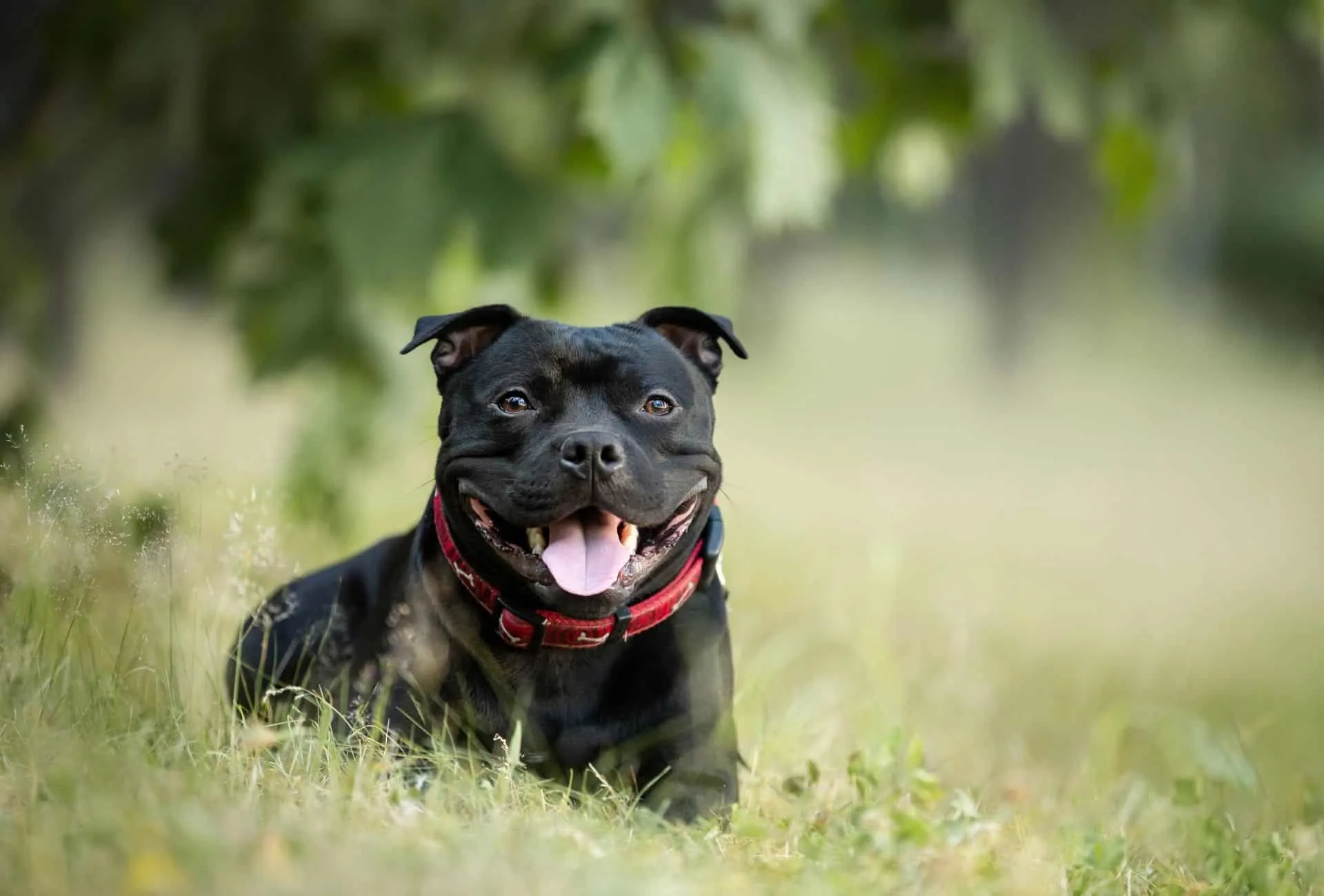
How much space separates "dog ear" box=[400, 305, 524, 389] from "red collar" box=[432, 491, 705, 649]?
0.44m

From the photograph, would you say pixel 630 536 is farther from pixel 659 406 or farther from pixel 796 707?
pixel 796 707

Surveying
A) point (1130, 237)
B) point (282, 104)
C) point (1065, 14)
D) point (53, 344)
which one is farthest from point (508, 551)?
point (1130, 237)

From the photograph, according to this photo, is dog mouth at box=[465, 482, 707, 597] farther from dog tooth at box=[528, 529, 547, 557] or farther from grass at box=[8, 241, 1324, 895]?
grass at box=[8, 241, 1324, 895]

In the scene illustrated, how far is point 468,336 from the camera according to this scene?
11.6 ft

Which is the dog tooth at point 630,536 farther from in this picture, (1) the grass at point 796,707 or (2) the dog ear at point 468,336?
(2) the dog ear at point 468,336

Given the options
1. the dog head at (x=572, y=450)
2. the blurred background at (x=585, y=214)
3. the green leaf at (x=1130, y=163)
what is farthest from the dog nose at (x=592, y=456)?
the green leaf at (x=1130, y=163)

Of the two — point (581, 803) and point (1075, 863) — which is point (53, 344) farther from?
point (1075, 863)

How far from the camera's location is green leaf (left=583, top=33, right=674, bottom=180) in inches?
165

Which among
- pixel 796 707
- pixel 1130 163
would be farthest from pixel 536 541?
pixel 1130 163

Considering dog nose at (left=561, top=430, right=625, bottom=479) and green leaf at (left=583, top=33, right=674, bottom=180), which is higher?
green leaf at (left=583, top=33, right=674, bottom=180)

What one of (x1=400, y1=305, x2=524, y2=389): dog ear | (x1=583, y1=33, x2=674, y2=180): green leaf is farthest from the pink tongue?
(x1=583, y1=33, x2=674, y2=180): green leaf

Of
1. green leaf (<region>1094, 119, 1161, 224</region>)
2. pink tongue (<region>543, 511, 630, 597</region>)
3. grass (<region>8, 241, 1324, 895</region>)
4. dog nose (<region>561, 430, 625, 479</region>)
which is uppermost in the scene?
green leaf (<region>1094, 119, 1161, 224</region>)

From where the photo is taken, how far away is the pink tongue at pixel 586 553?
3049 mm

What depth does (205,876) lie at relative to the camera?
80.2 inches
